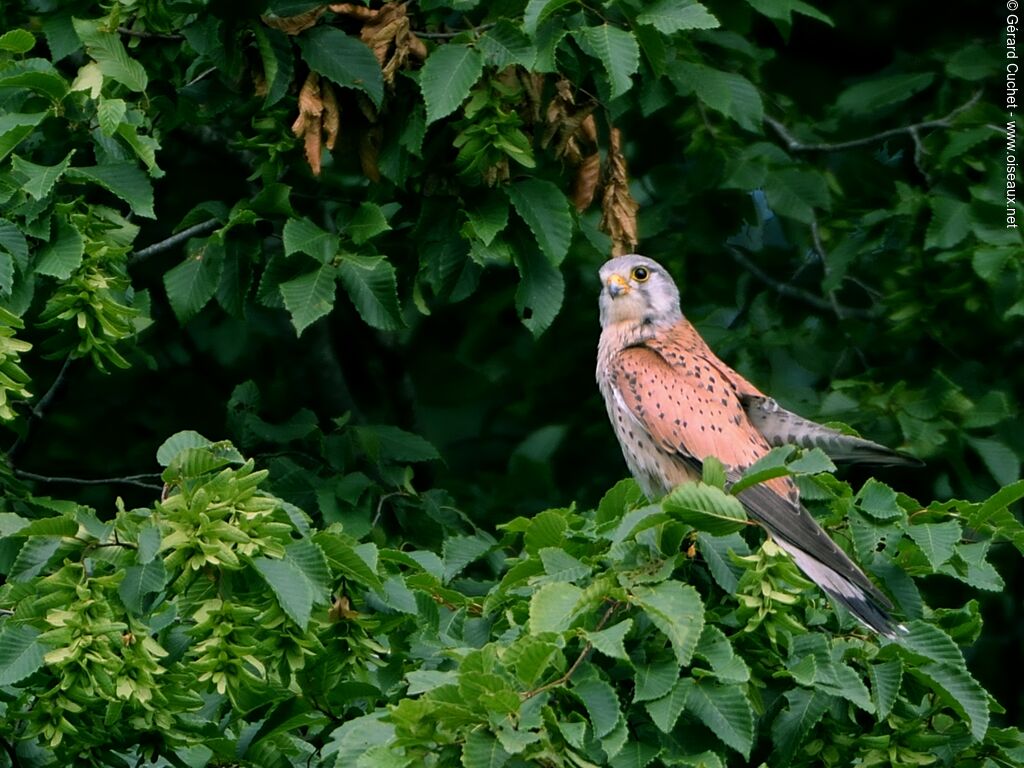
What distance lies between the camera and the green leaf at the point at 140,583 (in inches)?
136

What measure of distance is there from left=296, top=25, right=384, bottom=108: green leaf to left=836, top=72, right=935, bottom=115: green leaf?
8.54ft

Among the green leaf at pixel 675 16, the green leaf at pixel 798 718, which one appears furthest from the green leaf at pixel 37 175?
the green leaf at pixel 798 718

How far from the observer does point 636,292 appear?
605 centimetres

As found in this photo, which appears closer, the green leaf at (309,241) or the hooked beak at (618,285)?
the green leaf at (309,241)

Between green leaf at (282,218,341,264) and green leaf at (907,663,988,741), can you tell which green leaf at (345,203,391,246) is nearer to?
green leaf at (282,218,341,264)

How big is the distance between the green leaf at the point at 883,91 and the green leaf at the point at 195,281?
9.51ft

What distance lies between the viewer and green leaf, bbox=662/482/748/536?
3.45 m

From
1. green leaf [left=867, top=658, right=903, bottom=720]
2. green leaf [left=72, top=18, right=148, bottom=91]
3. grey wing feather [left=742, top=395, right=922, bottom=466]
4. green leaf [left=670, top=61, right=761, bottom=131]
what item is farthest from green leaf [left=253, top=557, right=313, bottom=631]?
green leaf [left=670, top=61, right=761, bottom=131]

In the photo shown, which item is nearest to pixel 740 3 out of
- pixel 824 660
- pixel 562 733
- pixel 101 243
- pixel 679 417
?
pixel 679 417

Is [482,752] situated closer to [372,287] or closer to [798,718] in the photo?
[798,718]

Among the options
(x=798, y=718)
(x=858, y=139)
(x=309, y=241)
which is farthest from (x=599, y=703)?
(x=858, y=139)

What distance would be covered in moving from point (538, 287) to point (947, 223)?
1.88m

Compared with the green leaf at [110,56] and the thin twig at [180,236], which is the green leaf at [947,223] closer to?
the thin twig at [180,236]

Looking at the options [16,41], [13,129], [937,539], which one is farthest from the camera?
[16,41]
